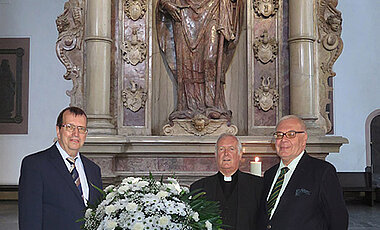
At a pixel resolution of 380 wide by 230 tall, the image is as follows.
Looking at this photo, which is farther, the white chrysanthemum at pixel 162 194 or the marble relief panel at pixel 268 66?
the marble relief panel at pixel 268 66

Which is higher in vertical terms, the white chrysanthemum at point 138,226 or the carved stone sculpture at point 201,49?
the carved stone sculpture at point 201,49

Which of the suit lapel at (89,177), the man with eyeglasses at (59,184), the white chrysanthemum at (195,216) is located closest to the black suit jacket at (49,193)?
the man with eyeglasses at (59,184)

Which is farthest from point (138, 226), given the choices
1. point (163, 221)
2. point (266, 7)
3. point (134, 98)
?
point (266, 7)

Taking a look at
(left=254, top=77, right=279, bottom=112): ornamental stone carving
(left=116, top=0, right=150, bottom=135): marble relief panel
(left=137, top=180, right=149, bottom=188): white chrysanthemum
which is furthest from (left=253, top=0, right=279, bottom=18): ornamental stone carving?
(left=137, top=180, right=149, bottom=188): white chrysanthemum

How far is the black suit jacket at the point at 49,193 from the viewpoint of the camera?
2.68 metres

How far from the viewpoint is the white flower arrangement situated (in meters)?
1.82

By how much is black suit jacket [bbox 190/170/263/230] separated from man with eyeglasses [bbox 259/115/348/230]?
146 mm

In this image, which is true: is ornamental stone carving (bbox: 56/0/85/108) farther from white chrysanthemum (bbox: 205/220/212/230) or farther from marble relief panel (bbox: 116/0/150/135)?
white chrysanthemum (bbox: 205/220/212/230)

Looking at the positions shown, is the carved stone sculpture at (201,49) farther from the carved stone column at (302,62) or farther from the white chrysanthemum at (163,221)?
the white chrysanthemum at (163,221)

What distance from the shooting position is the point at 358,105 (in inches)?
452

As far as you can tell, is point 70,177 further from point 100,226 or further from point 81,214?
point 100,226

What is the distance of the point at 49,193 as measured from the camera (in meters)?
2.77

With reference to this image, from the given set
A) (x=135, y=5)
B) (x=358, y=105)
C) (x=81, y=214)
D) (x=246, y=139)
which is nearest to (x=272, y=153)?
(x=246, y=139)

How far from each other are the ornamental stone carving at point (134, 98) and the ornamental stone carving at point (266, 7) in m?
1.85
